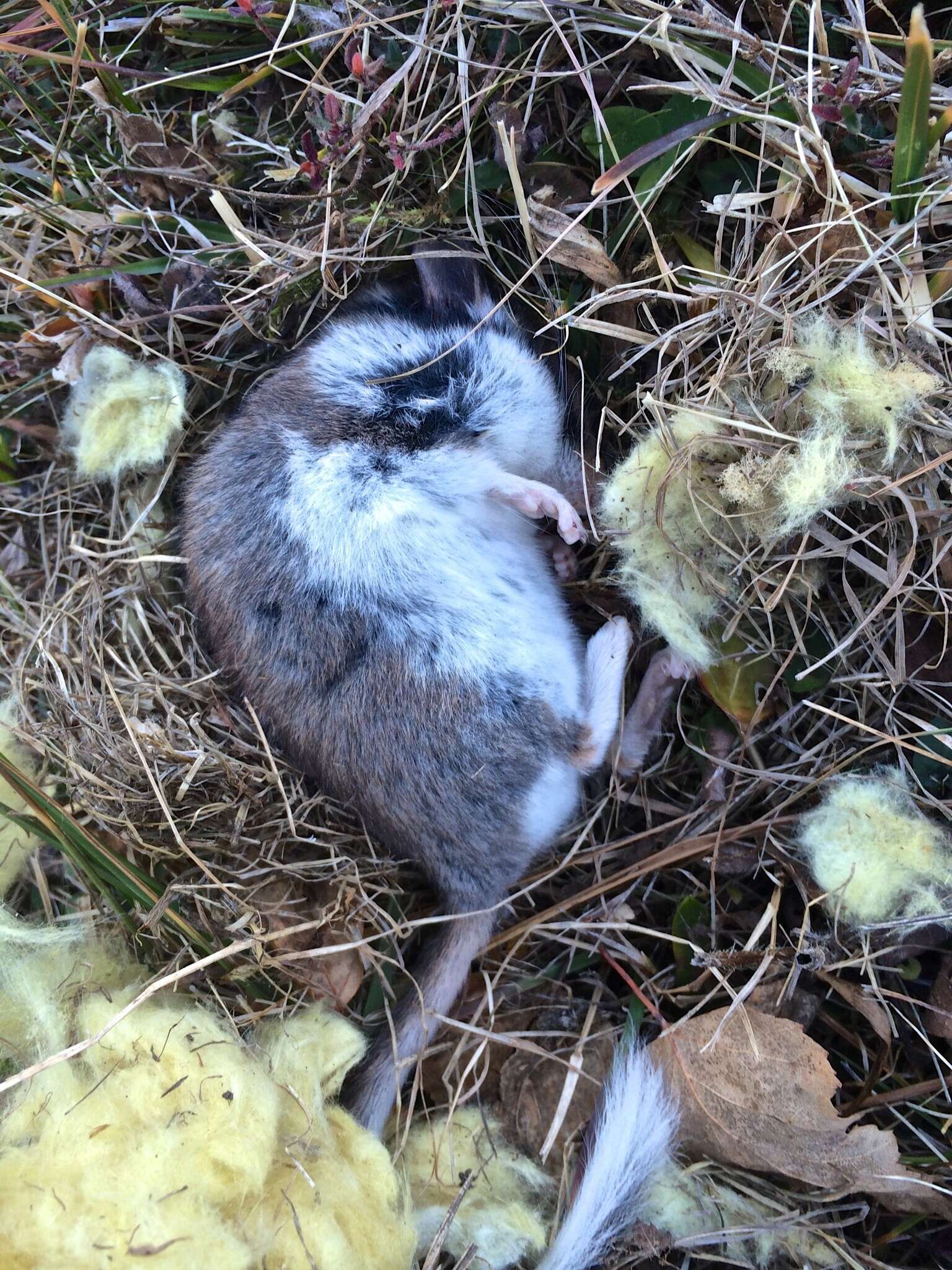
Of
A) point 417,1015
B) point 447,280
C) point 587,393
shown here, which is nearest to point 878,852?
point 417,1015

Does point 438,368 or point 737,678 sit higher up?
point 438,368

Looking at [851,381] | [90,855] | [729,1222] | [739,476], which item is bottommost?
Result: [729,1222]

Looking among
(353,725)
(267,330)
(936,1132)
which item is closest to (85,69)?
(267,330)

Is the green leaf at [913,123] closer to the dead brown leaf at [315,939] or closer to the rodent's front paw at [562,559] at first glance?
the rodent's front paw at [562,559]

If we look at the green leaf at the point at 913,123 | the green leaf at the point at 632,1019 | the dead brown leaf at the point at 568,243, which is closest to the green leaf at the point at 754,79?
the green leaf at the point at 913,123

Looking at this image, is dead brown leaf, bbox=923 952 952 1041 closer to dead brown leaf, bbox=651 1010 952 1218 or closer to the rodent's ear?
dead brown leaf, bbox=651 1010 952 1218

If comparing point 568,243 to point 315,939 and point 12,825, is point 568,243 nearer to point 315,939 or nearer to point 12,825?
point 315,939

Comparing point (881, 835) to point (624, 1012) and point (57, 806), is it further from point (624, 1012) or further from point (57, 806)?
point (57, 806)

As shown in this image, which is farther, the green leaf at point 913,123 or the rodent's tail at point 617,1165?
the rodent's tail at point 617,1165
